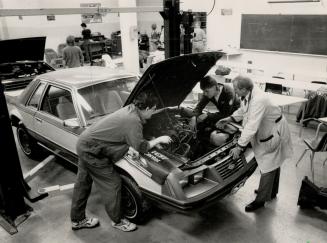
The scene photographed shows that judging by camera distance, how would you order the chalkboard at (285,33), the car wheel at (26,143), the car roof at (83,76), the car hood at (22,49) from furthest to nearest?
1. the chalkboard at (285,33)
2. the car hood at (22,49)
3. the car wheel at (26,143)
4. the car roof at (83,76)

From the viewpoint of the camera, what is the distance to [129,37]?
11.6m

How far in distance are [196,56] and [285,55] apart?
6.80 metres

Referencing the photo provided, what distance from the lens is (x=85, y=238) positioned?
350cm

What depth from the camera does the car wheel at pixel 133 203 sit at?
11.2 feet

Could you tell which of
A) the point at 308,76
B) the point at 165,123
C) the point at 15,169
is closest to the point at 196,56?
the point at 165,123

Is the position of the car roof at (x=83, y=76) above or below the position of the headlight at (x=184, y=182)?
above

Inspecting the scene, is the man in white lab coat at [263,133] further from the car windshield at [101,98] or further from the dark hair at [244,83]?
the car windshield at [101,98]

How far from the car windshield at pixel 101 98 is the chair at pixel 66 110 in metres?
0.49

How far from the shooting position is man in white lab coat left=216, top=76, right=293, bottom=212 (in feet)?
11.0

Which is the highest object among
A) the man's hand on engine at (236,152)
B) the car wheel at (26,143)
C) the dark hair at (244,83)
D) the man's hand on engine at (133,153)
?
the dark hair at (244,83)

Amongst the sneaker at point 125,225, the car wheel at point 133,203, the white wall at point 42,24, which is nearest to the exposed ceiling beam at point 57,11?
the car wheel at point 133,203

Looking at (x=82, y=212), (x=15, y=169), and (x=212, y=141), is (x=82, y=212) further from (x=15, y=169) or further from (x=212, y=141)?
(x=212, y=141)

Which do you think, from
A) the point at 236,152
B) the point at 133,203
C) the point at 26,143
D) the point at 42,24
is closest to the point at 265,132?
the point at 236,152

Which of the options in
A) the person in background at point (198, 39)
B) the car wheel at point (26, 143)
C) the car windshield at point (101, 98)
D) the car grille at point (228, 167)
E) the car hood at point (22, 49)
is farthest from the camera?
the person in background at point (198, 39)
